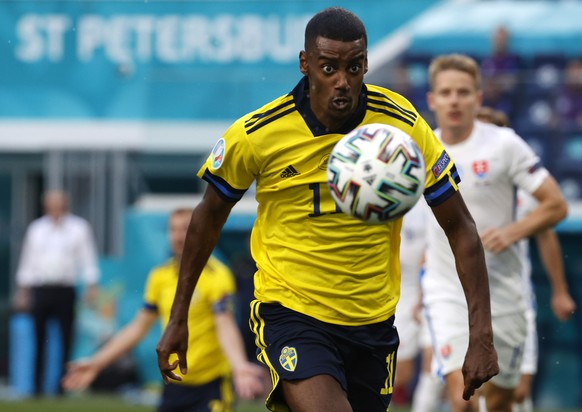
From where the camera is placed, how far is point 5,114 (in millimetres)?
19359

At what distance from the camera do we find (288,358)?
5.60 metres

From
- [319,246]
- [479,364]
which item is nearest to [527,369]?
[479,364]

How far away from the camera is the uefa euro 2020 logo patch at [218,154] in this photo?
→ 18.6 ft

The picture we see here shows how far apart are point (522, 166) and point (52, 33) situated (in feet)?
42.2

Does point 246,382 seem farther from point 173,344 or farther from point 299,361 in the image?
point 299,361

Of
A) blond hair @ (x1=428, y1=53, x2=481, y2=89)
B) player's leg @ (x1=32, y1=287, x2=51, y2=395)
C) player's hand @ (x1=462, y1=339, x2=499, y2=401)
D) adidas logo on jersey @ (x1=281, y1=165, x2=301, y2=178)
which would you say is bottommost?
player's leg @ (x1=32, y1=287, x2=51, y2=395)

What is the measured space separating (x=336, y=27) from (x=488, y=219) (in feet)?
9.29

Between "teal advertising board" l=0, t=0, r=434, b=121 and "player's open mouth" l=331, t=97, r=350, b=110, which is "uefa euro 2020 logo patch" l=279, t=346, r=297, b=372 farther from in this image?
"teal advertising board" l=0, t=0, r=434, b=121

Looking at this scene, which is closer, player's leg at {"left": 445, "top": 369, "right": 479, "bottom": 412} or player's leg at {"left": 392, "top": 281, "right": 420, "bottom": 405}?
player's leg at {"left": 445, "top": 369, "right": 479, "bottom": 412}

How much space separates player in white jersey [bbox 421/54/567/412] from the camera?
7.86 m

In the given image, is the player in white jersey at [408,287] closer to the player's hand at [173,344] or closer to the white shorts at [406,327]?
the white shorts at [406,327]

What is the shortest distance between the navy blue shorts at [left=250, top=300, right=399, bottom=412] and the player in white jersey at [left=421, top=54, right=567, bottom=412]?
2.03 meters

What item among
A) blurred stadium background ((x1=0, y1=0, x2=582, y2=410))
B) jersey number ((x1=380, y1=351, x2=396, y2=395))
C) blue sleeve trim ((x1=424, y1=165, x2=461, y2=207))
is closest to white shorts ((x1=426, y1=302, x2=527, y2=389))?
jersey number ((x1=380, y1=351, x2=396, y2=395))

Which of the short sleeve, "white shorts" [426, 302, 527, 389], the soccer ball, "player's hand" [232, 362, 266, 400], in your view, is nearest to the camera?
the soccer ball
